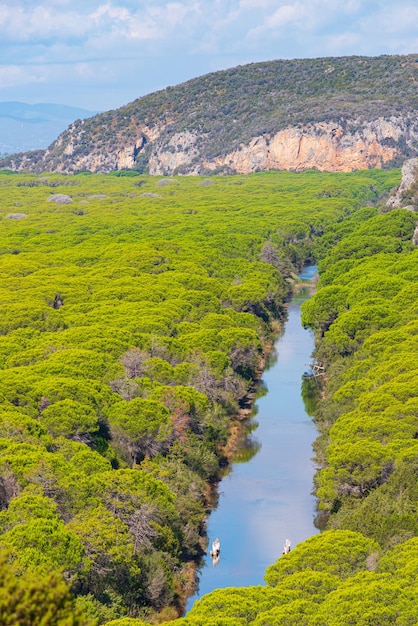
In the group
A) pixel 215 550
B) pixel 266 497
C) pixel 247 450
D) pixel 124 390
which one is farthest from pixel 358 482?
pixel 247 450

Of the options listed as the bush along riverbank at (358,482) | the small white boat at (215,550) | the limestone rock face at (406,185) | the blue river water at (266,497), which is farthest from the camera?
the limestone rock face at (406,185)

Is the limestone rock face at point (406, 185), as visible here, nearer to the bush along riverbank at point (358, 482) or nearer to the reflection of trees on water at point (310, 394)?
the bush along riverbank at point (358, 482)

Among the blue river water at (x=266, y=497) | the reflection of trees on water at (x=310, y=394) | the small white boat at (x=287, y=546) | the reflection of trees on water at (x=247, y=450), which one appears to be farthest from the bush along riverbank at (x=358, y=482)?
the reflection of trees on water at (x=247, y=450)

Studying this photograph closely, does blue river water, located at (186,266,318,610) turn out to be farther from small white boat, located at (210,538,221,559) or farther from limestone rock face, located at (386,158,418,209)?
limestone rock face, located at (386,158,418,209)

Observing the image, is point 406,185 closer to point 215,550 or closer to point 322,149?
point 215,550

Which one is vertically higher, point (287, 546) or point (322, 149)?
point (322, 149)

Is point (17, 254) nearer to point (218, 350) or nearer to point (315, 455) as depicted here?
point (218, 350)

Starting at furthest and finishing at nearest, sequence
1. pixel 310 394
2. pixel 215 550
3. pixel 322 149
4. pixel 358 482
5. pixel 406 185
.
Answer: pixel 322 149, pixel 406 185, pixel 310 394, pixel 215 550, pixel 358 482

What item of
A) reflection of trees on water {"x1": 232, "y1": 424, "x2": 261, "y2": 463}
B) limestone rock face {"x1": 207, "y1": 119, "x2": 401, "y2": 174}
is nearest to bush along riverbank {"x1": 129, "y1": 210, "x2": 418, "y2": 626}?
reflection of trees on water {"x1": 232, "y1": 424, "x2": 261, "y2": 463}
